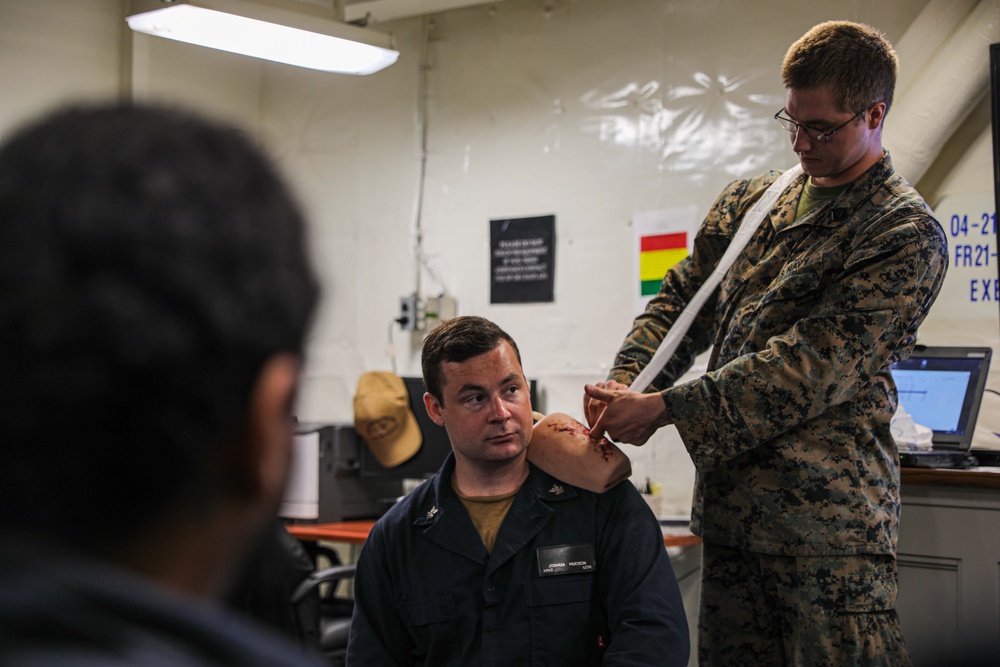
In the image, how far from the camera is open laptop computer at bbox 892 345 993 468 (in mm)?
2750

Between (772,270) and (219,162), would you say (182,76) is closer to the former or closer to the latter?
(772,270)

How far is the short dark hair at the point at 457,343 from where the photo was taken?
2.23 m

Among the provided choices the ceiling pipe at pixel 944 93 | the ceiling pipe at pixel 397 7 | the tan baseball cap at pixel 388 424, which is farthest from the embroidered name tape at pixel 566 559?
the ceiling pipe at pixel 397 7

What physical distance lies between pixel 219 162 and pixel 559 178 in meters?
3.71

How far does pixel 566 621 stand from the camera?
1971 millimetres

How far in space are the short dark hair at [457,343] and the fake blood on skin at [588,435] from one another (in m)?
0.21

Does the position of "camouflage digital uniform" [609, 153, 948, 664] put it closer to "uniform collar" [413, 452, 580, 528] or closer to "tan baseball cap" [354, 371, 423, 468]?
"uniform collar" [413, 452, 580, 528]

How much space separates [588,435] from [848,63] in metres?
0.92

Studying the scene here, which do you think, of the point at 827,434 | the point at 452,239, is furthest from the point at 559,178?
the point at 827,434

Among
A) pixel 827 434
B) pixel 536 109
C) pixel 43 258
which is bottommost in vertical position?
pixel 827 434

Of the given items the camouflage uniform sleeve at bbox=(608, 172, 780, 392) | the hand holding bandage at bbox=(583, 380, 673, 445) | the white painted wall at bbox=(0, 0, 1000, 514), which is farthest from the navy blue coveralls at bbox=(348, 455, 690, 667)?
the white painted wall at bbox=(0, 0, 1000, 514)

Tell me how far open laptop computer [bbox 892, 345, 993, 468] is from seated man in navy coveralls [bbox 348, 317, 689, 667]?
1.19m

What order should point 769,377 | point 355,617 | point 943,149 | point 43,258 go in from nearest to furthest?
1. point 43,258
2. point 769,377
3. point 355,617
4. point 943,149

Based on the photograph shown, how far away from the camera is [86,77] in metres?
4.35
